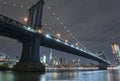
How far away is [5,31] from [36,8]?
57.1 ft

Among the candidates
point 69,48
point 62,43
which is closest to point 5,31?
point 62,43

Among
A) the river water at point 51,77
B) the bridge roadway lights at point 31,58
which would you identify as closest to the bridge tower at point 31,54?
the bridge roadway lights at point 31,58

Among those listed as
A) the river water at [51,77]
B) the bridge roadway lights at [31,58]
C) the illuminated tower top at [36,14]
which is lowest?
the river water at [51,77]

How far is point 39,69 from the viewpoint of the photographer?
5678 centimetres

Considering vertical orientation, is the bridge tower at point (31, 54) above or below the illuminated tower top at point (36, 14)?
below

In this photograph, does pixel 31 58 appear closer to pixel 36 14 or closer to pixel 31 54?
pixel 31 54

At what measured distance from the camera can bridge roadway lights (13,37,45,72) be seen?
56.7 metres

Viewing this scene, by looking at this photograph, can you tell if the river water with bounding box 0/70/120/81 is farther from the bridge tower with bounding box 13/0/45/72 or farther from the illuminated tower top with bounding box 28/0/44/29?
the illuminated tower top with bounding box 28/0/44/29

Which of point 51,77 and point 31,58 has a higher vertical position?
Result: point 31,58

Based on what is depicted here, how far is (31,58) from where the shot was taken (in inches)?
2295

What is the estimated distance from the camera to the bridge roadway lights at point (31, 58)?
56725mm

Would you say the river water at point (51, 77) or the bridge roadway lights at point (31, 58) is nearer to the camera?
the river water at point (51, 77)

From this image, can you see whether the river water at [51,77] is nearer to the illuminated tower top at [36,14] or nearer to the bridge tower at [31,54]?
the bridge tower at [31,54]

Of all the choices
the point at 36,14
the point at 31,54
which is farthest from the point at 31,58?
the point at 36,14
